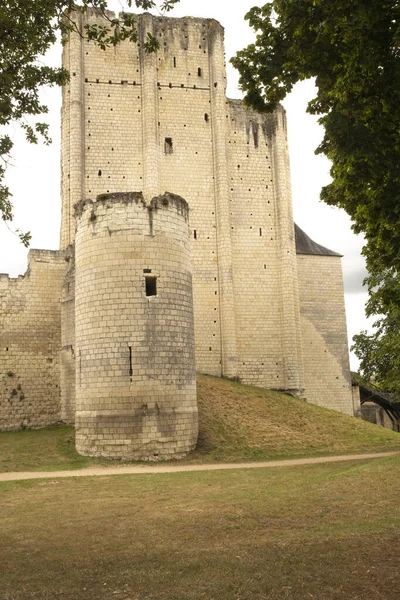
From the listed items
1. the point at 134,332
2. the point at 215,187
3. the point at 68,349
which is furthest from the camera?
the point at 215,187

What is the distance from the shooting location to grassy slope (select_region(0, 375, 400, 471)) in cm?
1423

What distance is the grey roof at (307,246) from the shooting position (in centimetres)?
3173

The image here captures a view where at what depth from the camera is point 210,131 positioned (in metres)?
29.5

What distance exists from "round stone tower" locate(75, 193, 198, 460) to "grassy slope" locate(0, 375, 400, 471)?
0.88 meters

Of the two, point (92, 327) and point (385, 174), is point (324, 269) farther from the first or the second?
point (385, 174)

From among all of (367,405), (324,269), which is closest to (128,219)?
(324,269)

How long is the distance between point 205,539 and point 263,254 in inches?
934

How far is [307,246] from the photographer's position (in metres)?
32.2

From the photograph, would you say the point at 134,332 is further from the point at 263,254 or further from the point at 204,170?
the point at 204,170

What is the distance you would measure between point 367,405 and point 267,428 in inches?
909

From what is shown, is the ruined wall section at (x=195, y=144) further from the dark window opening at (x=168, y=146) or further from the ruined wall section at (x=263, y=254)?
the ruined wall section at (x=263, y=254)

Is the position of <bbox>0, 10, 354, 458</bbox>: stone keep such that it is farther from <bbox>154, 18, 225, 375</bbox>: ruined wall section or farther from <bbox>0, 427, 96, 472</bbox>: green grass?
<bbox>0, 427, 96, 472</bbox>: green grass

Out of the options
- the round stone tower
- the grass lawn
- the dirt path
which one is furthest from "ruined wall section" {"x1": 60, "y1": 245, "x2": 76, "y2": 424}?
the grass lawn

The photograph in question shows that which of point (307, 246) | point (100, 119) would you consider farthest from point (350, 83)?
point (307, 246)
